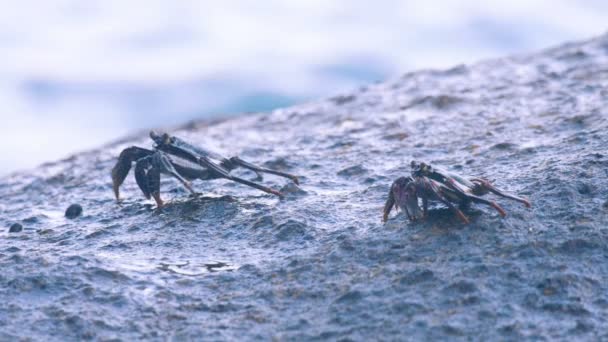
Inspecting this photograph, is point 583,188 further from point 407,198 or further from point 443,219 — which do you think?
point 407,198

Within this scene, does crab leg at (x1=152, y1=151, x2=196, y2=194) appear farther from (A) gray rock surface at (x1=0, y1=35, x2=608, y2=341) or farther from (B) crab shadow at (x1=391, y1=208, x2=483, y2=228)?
(B) crab shadow at (x1=391, y1=208, x2=483, y2=228)

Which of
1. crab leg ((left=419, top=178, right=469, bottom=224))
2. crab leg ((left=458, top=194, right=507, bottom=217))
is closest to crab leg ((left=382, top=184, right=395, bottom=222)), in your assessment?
crab leg ((left=419, top=178, right=469, bottom=224))

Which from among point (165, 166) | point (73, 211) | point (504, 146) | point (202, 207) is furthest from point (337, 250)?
point (504, 146)

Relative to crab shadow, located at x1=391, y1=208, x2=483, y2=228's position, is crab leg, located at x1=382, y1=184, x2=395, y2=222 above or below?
above

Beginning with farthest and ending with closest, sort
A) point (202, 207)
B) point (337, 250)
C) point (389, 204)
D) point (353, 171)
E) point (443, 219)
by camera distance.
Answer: point (353, 171), point (202, 207), point (389, 204), point (443, 219), point (337, 250)

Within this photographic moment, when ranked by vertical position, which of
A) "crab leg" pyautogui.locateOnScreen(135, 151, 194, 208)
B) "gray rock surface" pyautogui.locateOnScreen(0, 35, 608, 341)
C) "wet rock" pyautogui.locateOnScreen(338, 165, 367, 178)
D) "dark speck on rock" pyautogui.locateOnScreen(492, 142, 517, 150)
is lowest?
"gray rock surface" pyautogui.locateOnScreen(0, 35, 608, 341)

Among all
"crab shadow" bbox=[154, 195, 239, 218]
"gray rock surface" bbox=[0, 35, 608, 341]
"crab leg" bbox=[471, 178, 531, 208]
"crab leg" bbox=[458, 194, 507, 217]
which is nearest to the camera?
"gray rock surface" bbox=[0, 35, 608, 341]

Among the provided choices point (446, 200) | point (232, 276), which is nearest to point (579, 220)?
point (446, 200)

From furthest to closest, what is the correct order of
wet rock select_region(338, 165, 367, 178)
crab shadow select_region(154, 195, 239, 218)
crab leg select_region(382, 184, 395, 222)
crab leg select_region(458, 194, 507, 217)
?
1. wet rock select_region(338, 165, 367, 178)
2. crab shadow select_region(154, 195, 239, 218)
3. crab leg select_region(382, 184, 395, 222)
4. crab leg select_region(458, 194, 507, 217)
